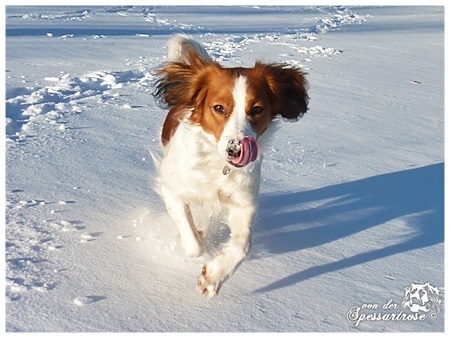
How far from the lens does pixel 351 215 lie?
3.97 meters

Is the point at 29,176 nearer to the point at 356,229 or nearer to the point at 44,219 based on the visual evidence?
the point at 44,219

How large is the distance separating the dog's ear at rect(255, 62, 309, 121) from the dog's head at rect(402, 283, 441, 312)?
41.6 inches

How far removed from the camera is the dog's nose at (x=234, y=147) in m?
2.82

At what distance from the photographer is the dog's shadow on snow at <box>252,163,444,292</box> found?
136 inches

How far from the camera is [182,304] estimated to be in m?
2.80

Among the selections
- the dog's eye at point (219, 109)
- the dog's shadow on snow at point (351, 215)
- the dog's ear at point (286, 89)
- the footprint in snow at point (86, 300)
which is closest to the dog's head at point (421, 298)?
the dog's shadow on snow at point (351, 215)

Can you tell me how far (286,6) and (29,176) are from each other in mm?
14641

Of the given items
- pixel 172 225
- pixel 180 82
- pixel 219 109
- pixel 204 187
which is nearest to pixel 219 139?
pixel 219 109

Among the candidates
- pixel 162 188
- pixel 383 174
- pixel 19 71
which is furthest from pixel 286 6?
pixel 162 188

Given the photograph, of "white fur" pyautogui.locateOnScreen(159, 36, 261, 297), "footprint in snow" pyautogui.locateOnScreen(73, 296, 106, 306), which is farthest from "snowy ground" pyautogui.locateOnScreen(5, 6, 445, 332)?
"white fur" pyautogui.locateOnScreen(159, 36, 261, 297)

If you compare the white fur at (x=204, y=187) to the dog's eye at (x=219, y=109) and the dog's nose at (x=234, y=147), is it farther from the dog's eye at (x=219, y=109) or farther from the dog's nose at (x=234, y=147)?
the dog's nose at (x=234, y=147)

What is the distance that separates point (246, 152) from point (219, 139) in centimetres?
23

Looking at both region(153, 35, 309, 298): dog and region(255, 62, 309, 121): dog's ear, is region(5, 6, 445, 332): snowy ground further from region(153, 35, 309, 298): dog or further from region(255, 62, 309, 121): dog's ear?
region(255, 62, 309, 121): dog's ear

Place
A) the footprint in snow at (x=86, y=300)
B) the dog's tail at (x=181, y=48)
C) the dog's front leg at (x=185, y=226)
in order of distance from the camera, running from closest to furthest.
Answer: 1. the footprint in snow at (x=86, y=300)
2. the dog's front leg at (x=185, y=226)
3. the dog's tail at (x=181, y=48)
